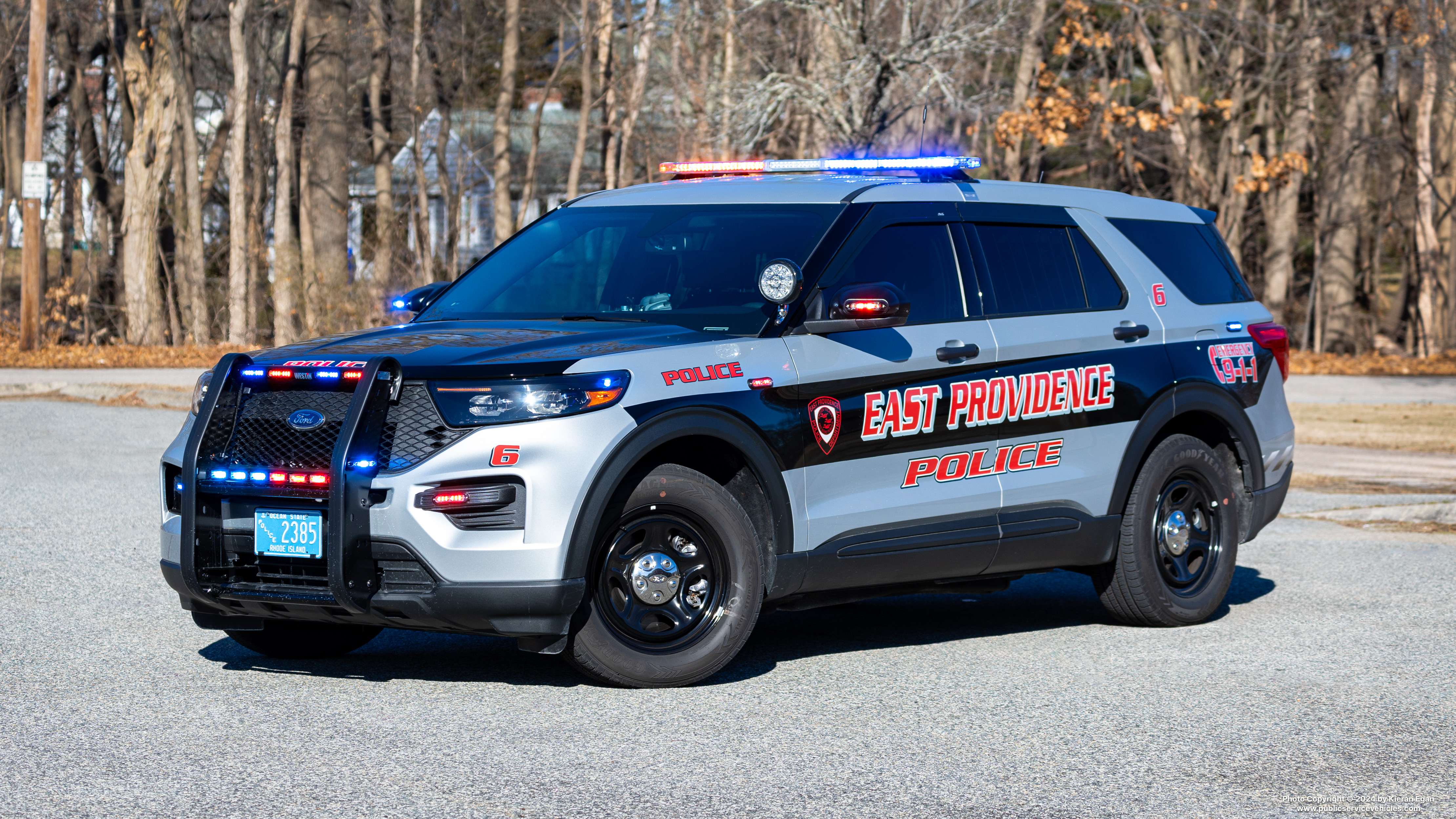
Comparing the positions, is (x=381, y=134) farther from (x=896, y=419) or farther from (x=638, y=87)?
(x=896, y=419)

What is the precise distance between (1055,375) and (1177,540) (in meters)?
1.28

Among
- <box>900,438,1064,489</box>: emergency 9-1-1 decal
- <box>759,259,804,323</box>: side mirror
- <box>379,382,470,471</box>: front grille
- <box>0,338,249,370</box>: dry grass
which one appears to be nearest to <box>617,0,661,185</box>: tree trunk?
<box>0,338,249,370</box>: dry grass

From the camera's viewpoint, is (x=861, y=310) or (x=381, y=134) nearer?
(x=861, y=310)

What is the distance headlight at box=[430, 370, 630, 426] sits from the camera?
5.49 m

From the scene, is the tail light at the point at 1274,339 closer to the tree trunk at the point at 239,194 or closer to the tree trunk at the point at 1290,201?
the tree trunk at the point at 1290,201

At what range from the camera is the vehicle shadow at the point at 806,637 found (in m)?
Answer: 6.36

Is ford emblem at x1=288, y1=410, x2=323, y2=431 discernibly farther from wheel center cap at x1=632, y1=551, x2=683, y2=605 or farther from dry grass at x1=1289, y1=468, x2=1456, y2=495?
dry grass at x1=1289, y1=468, x2=1456, y2=495

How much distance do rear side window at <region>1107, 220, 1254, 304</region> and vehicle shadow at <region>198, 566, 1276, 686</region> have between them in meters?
1.58

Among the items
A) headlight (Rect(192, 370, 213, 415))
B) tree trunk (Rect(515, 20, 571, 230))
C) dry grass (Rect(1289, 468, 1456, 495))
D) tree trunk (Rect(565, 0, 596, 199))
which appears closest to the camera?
headlight (Rect(192, 370, 213, 415))

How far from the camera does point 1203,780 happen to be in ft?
16.2

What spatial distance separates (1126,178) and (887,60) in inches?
632

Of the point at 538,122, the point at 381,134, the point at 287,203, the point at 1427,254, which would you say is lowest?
the point at 1427,254

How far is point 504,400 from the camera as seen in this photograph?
550cm

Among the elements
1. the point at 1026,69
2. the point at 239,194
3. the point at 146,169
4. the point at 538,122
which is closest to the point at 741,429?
the point at 1026,69
